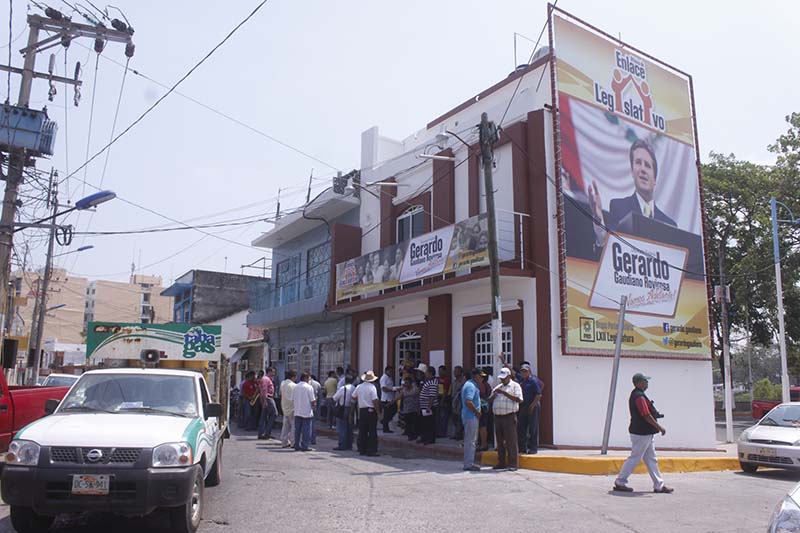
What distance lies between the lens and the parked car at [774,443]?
40.6 ft

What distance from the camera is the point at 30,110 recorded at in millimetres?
17484

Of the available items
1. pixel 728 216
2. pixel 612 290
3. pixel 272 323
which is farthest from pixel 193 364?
pixel 728 216

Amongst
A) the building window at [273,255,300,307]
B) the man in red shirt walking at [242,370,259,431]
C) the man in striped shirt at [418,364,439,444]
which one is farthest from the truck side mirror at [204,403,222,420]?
the building window at [273,255,300,307]

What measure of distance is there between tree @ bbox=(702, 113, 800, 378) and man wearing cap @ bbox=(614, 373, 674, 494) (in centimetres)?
2094

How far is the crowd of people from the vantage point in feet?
39.8

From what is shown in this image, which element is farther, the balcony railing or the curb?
the balcony railing

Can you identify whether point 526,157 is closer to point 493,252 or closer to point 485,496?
point 493,252

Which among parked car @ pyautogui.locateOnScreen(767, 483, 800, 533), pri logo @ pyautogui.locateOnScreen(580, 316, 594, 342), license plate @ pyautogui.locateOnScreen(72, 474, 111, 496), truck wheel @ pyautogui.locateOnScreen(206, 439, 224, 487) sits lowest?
truck wheel @ pyautogui.locateOnScreen(206, 439, 224, 487)

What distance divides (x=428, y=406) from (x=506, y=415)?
3.15 meters

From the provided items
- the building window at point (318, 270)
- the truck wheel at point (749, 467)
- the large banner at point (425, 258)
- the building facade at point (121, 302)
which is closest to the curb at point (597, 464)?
the truck wheel at point (749, 467)

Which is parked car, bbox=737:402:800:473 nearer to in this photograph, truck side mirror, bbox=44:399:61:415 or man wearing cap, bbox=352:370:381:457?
man wearing cap, bbox=352:370:381:457

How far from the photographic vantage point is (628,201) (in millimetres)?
17531

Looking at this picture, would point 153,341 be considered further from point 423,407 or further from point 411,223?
point 411,223

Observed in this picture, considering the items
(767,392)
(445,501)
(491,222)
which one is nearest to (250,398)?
(491,222)
